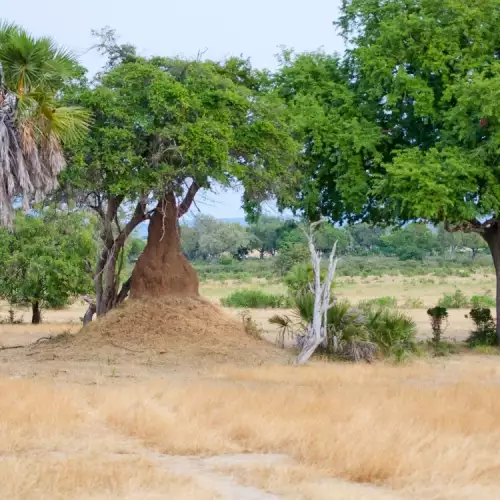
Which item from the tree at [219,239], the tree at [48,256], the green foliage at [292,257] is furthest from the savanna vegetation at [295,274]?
the tree at [219,239]

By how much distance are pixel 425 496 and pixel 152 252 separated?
14.3 m

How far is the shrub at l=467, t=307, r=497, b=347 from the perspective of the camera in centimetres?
2550

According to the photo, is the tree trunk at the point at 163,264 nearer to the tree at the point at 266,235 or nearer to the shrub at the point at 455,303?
the shrub at the point at 455,303

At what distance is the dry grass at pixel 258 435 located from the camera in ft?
27.3

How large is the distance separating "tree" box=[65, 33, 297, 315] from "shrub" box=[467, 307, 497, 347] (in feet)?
26.5

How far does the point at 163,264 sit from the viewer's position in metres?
21.6

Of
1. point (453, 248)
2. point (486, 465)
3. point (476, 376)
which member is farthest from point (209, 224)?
point (486, 465)

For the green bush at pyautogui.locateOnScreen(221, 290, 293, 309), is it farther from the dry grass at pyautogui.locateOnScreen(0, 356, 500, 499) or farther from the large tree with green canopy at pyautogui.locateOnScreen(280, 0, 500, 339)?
the dry grass at pyautogui.locateOnScreen(0, 356, 500, 499)

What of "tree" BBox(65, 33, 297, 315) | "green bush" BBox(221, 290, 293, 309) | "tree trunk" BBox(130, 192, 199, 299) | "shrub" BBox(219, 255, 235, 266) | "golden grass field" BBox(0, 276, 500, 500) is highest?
"tree" BBox(65, 33, 297, 315)

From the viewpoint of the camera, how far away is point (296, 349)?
21.4 meters

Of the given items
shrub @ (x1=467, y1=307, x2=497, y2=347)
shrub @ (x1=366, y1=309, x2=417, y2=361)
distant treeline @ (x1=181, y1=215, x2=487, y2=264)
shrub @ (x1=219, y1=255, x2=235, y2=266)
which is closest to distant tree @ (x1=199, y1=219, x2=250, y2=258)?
distant treeline @ (x1=181, y1=215, x2=487, y2=264)

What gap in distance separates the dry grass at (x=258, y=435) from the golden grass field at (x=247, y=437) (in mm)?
22

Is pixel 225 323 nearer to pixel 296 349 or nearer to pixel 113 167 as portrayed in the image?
pixel 296 349

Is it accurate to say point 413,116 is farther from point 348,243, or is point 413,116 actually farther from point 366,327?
point 348,243
